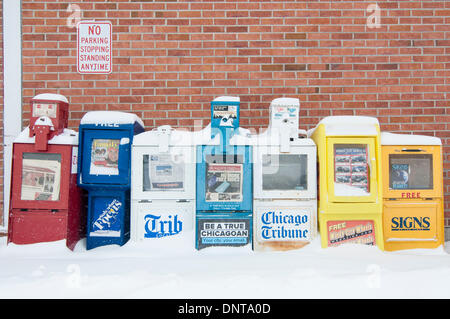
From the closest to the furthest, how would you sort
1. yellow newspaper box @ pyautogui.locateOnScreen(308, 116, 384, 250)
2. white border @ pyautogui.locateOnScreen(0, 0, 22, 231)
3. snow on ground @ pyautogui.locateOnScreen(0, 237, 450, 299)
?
A: snow on ground @ pyautogui.locateOnScreen(0, 237, 450, 299), yellow newspaper box @ pyautogui.locateOnScreen(308, 116, 384, 250), white border @ pyautogui.locateOnScreen(0, 0, 22, 231)

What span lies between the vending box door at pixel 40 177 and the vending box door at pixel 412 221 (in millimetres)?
3402

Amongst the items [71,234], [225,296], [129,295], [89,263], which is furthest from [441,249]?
[71,234]

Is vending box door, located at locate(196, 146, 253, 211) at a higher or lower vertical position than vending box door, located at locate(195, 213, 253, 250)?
higher

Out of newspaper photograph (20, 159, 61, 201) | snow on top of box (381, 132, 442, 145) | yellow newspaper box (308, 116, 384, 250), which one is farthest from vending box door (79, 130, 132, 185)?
snow on top of box (381, 132, 442, 145)

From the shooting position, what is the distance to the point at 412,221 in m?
3.48

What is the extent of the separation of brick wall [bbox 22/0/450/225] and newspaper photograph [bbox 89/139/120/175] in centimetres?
94

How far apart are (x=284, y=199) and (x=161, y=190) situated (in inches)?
50.1

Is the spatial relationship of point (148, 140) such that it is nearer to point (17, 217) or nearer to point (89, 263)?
point (89, 263)

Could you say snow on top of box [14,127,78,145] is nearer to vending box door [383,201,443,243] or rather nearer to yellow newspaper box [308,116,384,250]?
yellow newspaper box [308,116,384,250]

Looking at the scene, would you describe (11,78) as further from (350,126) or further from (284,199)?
(350,126)

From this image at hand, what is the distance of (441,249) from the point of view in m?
3.47

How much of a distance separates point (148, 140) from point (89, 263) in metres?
1.29

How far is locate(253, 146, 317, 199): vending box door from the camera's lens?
339cm

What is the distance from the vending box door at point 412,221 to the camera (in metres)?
3.46
